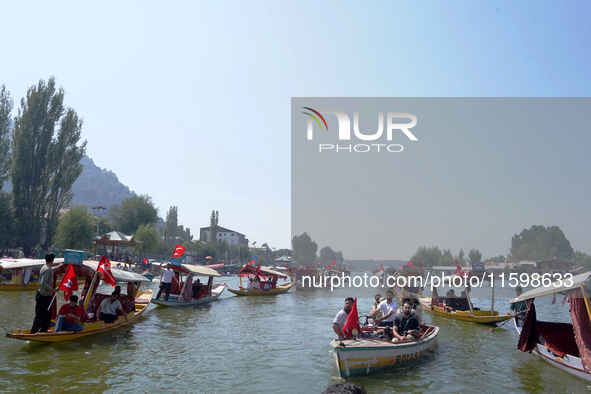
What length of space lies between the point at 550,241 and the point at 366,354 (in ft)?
606

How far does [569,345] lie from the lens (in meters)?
11.4

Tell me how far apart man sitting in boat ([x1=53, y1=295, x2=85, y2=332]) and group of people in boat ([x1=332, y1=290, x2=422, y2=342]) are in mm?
8440

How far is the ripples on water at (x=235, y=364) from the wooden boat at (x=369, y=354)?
10.6 inches

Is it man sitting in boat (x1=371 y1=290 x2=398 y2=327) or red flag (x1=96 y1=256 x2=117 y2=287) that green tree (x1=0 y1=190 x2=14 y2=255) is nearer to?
red flag (x1=96 y1=256 x2=117 y2=287)

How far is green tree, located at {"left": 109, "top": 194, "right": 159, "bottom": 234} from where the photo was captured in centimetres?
6350

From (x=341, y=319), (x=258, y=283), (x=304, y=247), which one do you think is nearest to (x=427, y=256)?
(x=304, y=247)

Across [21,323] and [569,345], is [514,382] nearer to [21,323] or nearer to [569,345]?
[569,345]

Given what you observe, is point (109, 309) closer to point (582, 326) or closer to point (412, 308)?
point (412, 308)

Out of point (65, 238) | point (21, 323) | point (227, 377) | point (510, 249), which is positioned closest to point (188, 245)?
point (65, 238)

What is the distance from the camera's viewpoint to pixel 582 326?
31.2 feet

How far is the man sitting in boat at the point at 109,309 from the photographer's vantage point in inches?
549

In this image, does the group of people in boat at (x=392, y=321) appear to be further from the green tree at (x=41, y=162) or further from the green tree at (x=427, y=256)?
the green tree at (x=427, y=256)

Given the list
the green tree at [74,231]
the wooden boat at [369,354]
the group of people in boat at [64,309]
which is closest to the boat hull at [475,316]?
the wooden boat at [369,354]

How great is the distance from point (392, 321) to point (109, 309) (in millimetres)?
10623
